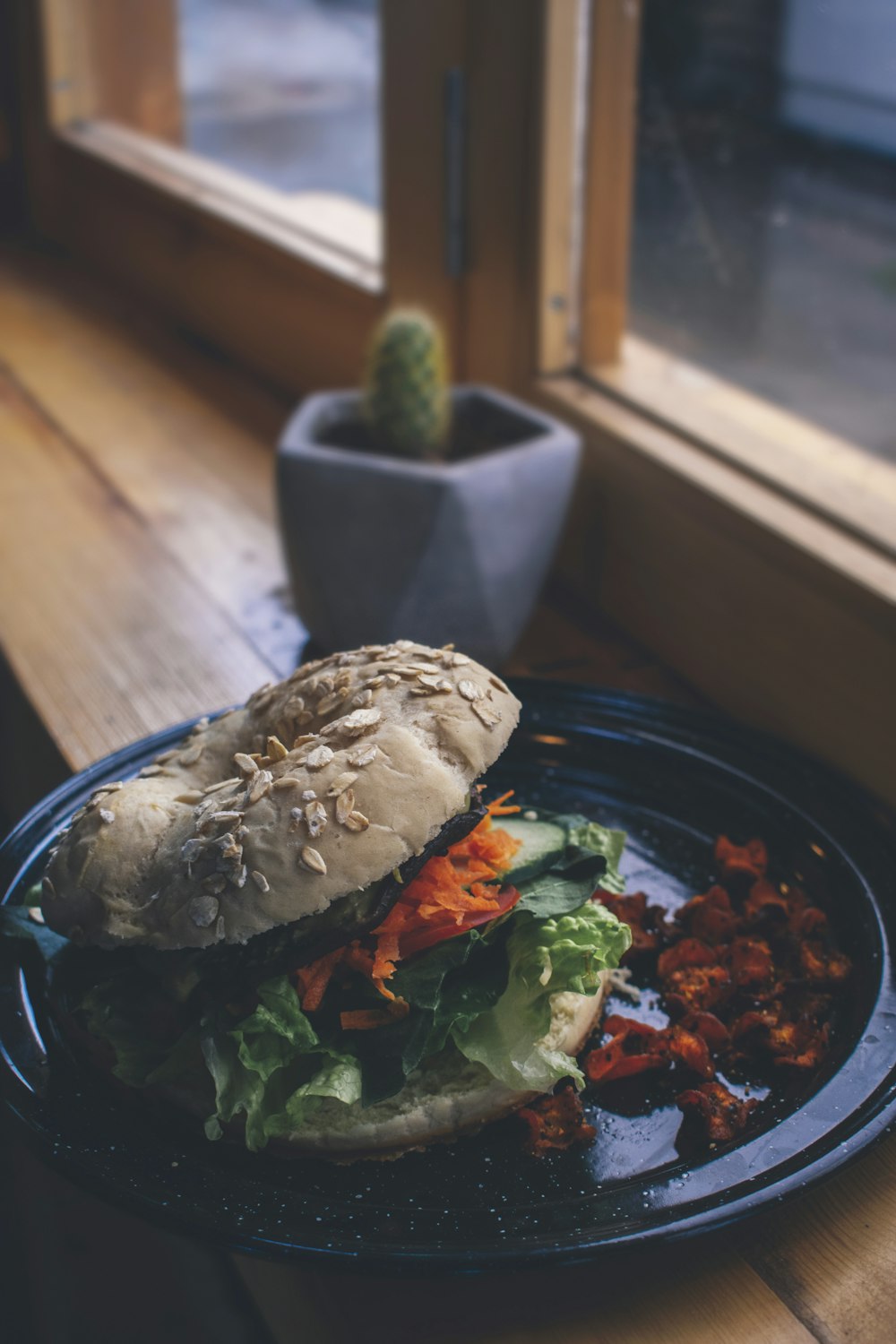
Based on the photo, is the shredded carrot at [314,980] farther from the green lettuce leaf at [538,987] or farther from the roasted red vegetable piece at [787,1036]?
the roasted red vegetable piece at [787,1036]

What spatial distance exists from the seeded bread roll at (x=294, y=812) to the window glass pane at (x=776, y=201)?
25.4 inches

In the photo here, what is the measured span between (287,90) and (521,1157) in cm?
223

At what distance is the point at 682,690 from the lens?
164cm

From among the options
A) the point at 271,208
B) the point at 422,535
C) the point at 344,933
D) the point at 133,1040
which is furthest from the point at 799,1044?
the point at 271,208

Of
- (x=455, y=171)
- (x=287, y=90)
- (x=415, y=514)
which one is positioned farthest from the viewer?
(x=287, y=90)

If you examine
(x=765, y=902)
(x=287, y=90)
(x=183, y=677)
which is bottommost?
(x=183, y=677)

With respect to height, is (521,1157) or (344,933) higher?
(344,933)

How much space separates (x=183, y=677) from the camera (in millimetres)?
1657

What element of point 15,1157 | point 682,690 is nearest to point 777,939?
point 682,690

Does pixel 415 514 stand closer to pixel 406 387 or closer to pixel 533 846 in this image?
pixel 406 387

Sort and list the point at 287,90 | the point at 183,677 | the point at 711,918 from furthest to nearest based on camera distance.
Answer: the point at 287,90
the point at 183,677
the point at 711,918

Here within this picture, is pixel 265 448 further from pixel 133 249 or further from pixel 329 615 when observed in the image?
pixel 133 249

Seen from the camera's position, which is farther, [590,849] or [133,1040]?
[590,849]

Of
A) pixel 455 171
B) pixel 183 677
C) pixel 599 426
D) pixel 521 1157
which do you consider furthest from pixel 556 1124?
pixel 455 171
